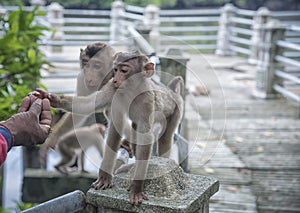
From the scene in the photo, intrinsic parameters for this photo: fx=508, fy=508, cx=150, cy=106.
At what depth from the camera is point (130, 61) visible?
2447 mm

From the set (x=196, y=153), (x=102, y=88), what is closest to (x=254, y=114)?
(x=196, y=153)

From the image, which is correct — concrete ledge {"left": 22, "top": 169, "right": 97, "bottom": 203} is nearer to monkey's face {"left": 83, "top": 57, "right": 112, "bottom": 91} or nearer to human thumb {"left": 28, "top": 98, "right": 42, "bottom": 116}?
monkey's face {"left": 83, "top": 57, "right": 112, "bottom": 91}

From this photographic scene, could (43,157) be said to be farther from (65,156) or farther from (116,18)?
(116,18)

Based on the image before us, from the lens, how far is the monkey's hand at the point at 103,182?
7.56ft

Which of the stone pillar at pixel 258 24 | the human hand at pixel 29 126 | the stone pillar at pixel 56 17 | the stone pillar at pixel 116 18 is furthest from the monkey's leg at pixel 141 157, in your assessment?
the stone pillar at pixel 116 18

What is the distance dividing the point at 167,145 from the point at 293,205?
2525 millimetres

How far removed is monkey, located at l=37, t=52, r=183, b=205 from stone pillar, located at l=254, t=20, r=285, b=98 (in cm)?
666

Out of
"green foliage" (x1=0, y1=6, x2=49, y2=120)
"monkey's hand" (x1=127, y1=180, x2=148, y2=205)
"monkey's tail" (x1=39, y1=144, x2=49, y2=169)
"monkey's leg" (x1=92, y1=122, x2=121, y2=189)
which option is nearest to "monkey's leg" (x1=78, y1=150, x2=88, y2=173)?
"monkey's tail" (x1=39, y1=144, x2=49, y2=169)

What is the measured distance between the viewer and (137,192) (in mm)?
2168

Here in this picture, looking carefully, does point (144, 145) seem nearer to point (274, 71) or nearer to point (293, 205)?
point (293, 205)

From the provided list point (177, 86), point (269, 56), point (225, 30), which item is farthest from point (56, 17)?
point (177, 86)

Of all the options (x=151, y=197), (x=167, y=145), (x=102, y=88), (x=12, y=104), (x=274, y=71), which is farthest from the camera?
(x=274, y=71)

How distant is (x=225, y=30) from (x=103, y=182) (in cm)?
1192

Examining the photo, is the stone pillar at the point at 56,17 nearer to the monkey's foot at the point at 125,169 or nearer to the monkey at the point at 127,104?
the monkey at the point at 127,104
